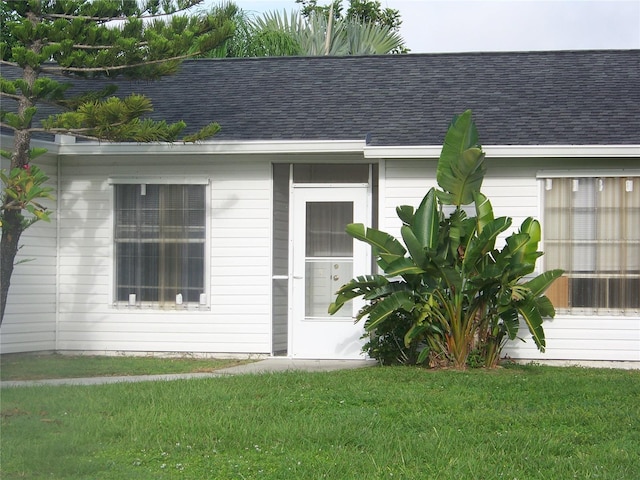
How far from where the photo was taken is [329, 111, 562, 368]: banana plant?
34.8 ft

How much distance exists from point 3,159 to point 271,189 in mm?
3282

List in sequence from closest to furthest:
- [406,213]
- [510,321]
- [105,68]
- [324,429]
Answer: [324,429] → [510,321] → [406,213] → [105,68]

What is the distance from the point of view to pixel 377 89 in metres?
14.2

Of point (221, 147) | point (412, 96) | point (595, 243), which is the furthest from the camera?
point (412, 96)

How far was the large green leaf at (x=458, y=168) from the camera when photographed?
10.8 m

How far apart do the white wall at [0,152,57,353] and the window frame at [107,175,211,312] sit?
784 mm

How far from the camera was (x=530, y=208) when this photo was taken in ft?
39.5

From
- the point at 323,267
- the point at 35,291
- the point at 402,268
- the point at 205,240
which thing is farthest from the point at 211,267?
the point at 402,268

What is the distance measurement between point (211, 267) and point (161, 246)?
2.34ft

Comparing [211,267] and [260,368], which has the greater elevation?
[211,267]

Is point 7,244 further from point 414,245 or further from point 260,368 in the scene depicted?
point 414,245

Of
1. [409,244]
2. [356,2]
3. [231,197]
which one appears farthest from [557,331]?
[356,2]

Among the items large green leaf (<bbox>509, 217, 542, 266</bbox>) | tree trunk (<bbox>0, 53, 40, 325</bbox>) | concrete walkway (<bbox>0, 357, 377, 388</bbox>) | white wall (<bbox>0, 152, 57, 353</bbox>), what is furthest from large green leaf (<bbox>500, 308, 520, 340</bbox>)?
white wall (<bbox>0, 152, 57, 353</bbox>)

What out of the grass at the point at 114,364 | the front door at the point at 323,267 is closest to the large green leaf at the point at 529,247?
the front door at the point at 323,267
